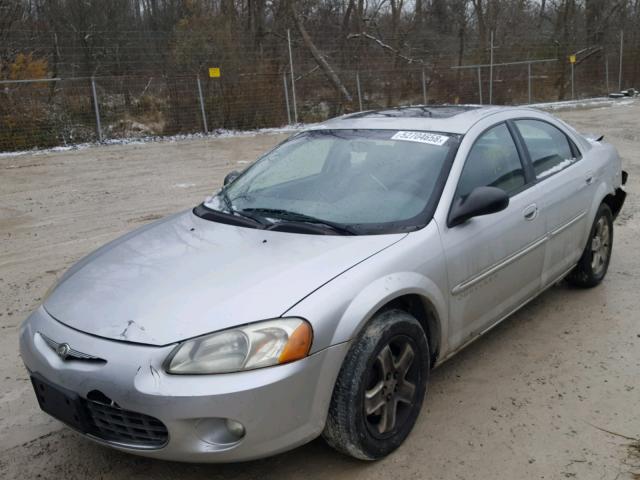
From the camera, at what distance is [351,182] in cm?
350

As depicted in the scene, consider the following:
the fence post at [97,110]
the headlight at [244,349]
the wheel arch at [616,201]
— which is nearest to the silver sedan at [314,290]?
the headlight at [244,349]

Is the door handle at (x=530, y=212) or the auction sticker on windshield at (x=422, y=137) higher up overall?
the auction sticker on windshield at (x=422, y=137)

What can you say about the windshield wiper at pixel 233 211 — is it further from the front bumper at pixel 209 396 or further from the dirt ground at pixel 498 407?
the dirt ground at pixel 498 407

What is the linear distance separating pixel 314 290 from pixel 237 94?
15.8m

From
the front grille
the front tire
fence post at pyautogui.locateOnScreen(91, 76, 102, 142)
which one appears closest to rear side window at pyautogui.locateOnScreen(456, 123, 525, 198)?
the front tire

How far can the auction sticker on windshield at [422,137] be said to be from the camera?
3.59m

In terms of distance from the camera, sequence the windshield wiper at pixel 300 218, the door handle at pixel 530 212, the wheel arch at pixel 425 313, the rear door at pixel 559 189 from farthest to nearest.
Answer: the rear door at pixel 559 189, the door handle at pixel 530 212, the windshield wiper at pixel 300 218, the wheel arch at pixel 425 313

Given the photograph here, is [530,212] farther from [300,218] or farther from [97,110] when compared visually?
[97,110]

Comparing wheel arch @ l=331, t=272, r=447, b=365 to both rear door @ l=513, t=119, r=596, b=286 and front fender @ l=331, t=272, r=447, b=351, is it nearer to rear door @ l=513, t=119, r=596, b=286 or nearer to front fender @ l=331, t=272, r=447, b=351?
front fender @ l=331, t=272, r=447, b=351

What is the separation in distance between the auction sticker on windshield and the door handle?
665 millimetres

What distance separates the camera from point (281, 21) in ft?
73.3

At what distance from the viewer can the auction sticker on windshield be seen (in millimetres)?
3586

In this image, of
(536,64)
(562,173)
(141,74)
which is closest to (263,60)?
(141,74)

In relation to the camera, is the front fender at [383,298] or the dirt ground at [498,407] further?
the dirt ground at [498,407]
